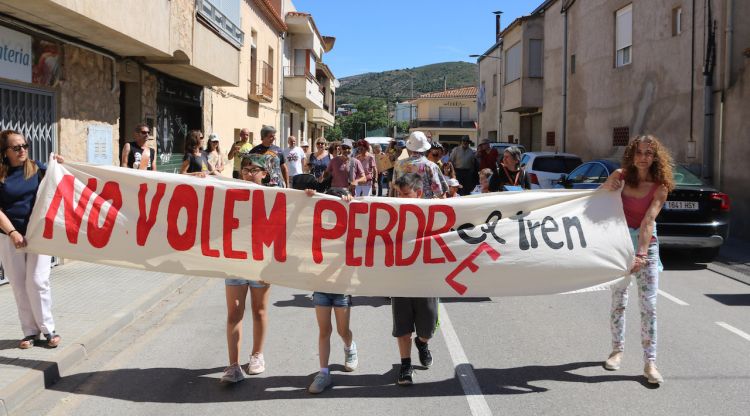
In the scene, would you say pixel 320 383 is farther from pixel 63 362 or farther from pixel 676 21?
pixel 676 21

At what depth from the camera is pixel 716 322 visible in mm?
7594

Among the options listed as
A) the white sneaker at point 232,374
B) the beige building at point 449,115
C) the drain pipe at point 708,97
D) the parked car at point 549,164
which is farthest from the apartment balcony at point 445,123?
the white sneaker at point 232,374

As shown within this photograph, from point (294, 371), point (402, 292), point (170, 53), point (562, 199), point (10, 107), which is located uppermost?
point (170, 53)

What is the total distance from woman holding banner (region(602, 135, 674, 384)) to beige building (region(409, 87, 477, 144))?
80.3 metres

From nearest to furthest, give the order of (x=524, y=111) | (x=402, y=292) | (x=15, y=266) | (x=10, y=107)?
1. (x=402, y=292)
2. (x=15, y=266)
3. (x=10, y=107)
4. (x=524, y=111)

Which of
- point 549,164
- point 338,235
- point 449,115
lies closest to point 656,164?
point 338,235

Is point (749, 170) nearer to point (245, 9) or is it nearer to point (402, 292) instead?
point (402, 292)

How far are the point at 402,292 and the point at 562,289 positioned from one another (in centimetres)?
122

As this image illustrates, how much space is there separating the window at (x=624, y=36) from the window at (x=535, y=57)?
9.40 metres

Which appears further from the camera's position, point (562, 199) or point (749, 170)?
point (749, 170)

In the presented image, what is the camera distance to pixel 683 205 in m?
11.0

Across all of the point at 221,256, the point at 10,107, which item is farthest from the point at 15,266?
the point at 10,107

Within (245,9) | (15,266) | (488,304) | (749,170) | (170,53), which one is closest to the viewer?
(15,266)

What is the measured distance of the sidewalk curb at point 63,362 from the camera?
16.0 ft
